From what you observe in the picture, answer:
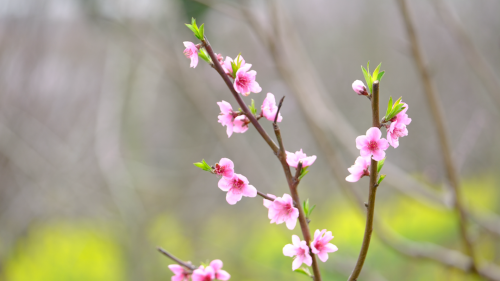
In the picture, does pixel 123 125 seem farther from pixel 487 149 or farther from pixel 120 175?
pixel 487 149

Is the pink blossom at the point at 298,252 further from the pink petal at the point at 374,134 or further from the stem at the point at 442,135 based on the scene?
the stem at the point at 442,135

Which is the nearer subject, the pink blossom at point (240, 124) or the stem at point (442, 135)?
the pink blossom at point (240, 124)

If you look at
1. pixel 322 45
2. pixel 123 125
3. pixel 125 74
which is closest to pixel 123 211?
pixel 123 125

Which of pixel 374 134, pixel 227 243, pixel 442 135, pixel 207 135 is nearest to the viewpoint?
pixel 374 134

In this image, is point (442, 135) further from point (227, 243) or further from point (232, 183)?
point (227, 243)

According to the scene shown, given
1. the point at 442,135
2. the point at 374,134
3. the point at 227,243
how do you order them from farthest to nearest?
the point at 227,243
the point at 442,135
the point at 374,134

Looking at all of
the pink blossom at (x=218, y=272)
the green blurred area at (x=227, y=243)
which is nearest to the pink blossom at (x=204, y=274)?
the pink blossom at (x=218, y=272)

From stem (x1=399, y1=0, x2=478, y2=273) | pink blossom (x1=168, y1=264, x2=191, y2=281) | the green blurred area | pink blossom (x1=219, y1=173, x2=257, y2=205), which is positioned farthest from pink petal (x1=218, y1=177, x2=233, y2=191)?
the green blurred area

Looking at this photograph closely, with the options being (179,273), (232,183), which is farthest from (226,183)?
(179,273)
